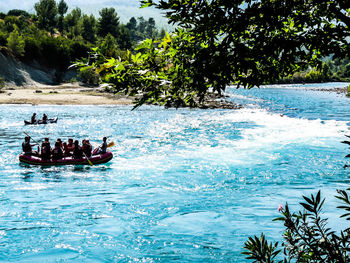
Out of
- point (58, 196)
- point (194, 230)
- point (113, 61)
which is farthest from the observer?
point (58, 196)

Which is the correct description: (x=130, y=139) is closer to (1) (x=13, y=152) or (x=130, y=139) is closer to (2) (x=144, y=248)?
(1) (x=13, y=152)

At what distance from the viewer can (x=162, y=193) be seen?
17.5 meters

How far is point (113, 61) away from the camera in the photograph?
5.27 m

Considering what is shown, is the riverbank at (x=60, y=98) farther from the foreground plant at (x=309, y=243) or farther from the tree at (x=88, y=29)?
the tree at (x=88, y=29)

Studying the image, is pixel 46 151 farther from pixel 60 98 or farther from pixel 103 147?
pixel 60 98

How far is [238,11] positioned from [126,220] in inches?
453

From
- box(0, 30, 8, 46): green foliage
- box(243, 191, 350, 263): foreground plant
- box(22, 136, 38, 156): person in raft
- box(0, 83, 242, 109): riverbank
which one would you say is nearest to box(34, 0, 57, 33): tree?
box(0, 30, 8, 46): green foliage

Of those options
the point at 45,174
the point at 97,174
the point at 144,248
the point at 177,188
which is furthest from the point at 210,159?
Answer: the point at 144,248

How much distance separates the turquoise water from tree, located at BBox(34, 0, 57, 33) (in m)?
108

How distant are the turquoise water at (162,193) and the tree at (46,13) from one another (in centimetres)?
10752

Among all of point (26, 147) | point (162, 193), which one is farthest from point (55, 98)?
point (162, 193)

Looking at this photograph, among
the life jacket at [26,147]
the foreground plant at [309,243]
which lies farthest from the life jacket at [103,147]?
the foreground plant at [309,243]

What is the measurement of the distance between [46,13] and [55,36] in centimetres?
909

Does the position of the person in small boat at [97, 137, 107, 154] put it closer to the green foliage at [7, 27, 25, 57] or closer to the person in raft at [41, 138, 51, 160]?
the person in raft at [41, 138, 51, 160]
